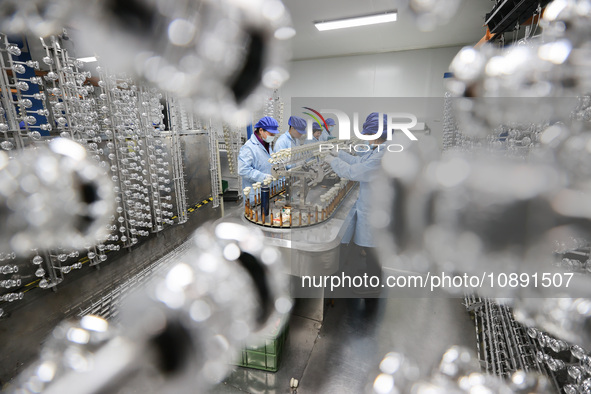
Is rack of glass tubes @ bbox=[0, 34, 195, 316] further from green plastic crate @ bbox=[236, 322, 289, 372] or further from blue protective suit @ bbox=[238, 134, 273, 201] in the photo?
green plastic crate @ bbox=[236, 322, 289, 372]

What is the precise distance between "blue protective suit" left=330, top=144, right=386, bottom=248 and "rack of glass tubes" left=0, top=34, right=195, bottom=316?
79 centimetres

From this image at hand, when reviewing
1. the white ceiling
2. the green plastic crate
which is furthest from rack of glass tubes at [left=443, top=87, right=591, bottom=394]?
the white ceiling

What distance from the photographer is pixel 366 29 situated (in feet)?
8.48

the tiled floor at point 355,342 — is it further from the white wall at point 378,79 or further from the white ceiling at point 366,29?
the white wall at point 378,79

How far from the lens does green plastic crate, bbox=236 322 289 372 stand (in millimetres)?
1100

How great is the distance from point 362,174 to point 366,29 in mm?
2181

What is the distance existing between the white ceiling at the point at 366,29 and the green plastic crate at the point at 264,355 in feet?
5.67

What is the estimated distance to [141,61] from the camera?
417mm

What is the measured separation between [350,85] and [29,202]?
14.7 ft

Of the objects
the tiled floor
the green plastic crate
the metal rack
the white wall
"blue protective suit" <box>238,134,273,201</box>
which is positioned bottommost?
the tiled floor

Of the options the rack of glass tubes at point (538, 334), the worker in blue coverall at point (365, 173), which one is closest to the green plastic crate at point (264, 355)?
the worker in blue coverall at point (365, 173)

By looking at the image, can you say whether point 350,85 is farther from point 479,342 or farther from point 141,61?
point 141,61

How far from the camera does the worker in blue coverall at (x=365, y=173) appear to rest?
112 centimetres

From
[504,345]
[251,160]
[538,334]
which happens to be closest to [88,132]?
[251,160]
